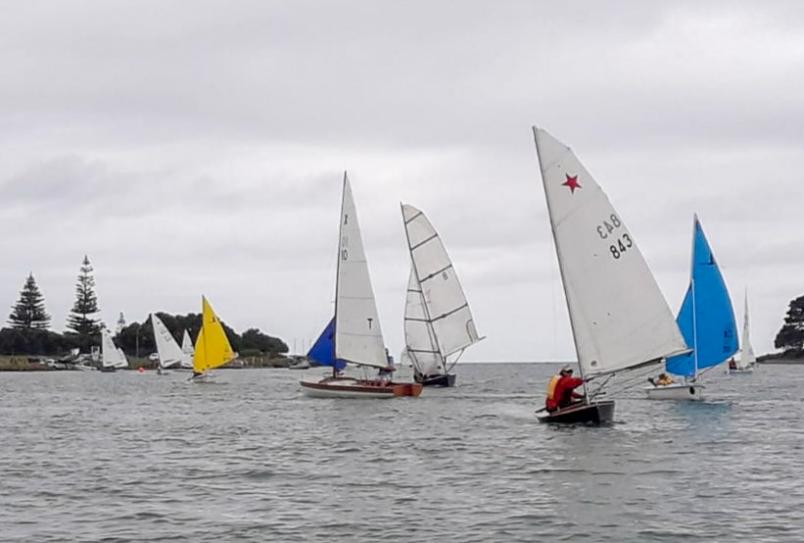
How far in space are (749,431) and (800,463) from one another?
33.3ft

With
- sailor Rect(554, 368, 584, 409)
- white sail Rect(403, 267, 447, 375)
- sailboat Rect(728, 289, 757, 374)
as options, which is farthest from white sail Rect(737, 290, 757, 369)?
sailor Rect(554, 368, 584, 409)

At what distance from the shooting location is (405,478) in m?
30.0

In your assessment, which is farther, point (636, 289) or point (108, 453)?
point (636, 289)

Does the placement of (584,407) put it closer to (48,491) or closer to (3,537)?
(48,491)

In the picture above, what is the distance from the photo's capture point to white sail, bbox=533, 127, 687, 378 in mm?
39438

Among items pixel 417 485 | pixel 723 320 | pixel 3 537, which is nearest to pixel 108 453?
pixel 417 485

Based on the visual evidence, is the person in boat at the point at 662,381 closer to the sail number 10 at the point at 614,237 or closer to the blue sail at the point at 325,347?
the blue sail at the point at 325,347

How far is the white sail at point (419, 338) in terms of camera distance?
85150 millimetres

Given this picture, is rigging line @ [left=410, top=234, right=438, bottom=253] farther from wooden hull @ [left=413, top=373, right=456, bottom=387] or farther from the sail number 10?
the sail number 10

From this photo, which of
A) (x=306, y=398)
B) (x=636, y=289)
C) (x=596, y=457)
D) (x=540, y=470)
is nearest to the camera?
(x=540, y=470)

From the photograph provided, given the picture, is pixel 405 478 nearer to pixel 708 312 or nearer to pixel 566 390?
pixel 566 390

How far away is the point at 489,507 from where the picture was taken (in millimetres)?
25266

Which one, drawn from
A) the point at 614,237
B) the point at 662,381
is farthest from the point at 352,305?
the point at 614,237

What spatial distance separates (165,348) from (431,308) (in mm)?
59648
